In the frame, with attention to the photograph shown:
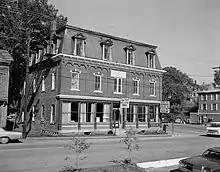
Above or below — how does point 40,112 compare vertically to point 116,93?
below

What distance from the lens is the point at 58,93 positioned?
29.3 m

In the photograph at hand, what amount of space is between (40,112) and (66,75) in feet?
24.6

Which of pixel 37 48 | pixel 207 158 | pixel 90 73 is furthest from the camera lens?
pixel 37 48

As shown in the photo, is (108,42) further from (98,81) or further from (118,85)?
(118,85)

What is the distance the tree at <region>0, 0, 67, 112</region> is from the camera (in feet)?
116

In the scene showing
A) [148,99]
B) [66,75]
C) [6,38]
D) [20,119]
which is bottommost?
[20,119]

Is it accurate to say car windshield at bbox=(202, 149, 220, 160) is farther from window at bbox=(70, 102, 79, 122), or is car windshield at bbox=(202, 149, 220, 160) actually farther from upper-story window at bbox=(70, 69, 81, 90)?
upper-story window at bbox=(70, 69, 81, 90)

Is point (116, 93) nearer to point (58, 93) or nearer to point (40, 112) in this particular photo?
point (58, 93)

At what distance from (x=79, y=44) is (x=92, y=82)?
449 centimetres

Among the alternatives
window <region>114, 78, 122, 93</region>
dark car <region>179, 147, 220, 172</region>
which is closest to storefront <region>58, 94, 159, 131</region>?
window <region>114, 78, 122, 93</region>

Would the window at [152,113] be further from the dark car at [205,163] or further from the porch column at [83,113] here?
the dark car at [205,163]

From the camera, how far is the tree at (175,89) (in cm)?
7012

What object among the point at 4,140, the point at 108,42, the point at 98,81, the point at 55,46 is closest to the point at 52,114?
the point at 98,81

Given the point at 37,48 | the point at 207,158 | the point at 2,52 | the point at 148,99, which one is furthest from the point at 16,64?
the point at 207,158
